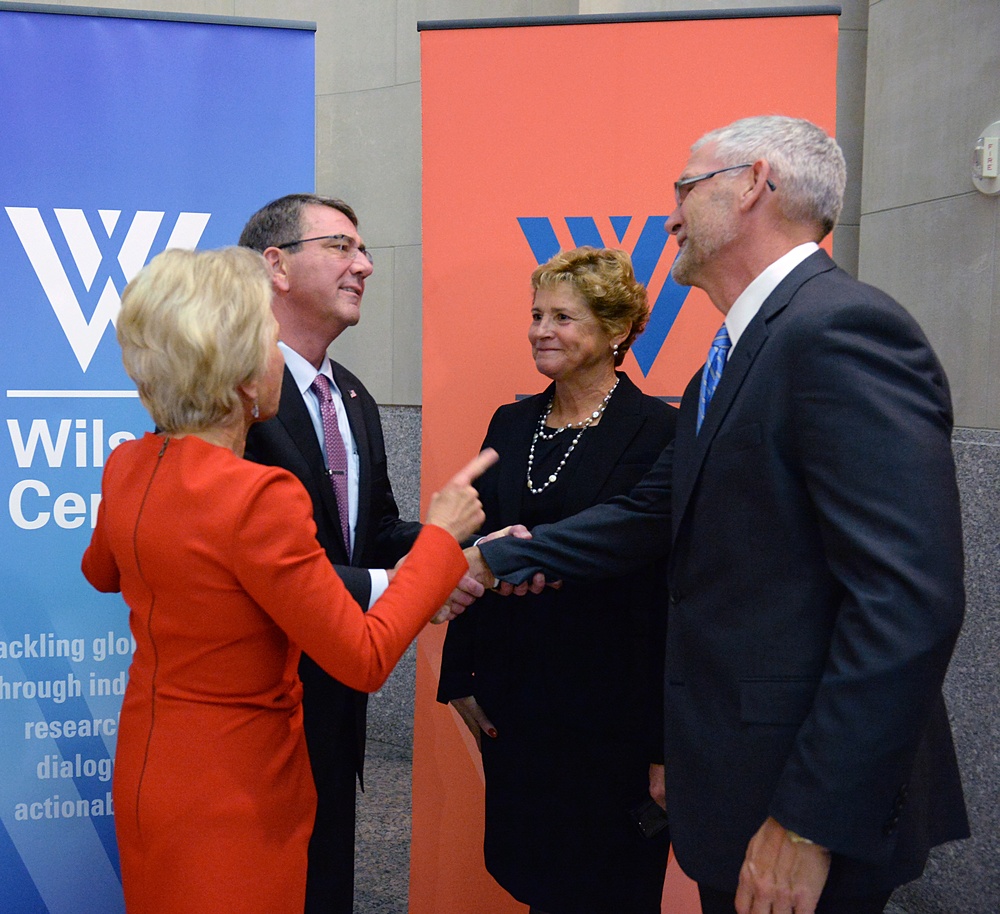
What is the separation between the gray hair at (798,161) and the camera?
5.06 ft

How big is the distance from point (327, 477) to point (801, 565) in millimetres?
1108

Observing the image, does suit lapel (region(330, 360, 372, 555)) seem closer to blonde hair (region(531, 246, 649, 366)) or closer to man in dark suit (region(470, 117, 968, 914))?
blonde hair (region(531, 246, 649, 366))

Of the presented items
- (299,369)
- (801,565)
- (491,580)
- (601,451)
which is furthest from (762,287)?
(299,369)

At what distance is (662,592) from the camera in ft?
7.22

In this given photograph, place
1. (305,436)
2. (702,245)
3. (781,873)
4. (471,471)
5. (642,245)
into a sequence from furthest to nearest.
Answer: (642,245) → (305,436) → (471,471) → (702,245) → (781,873)

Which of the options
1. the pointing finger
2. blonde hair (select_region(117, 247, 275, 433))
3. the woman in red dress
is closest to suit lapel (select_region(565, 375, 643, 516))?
the pointing finger

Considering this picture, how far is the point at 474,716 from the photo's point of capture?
2.38m

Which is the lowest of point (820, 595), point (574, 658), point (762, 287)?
point (574, 658)

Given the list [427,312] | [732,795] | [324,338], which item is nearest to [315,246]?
[324,338]

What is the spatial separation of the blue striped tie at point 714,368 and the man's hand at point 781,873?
2.18 ft

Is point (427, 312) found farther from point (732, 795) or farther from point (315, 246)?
point (732, 795)

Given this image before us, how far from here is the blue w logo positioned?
8.80 feet

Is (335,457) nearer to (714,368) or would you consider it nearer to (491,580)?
(491,580)

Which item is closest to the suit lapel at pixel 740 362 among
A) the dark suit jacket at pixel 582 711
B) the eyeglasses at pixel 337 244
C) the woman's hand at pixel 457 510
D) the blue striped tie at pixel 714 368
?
the blue striped tie at pixel 714 368
